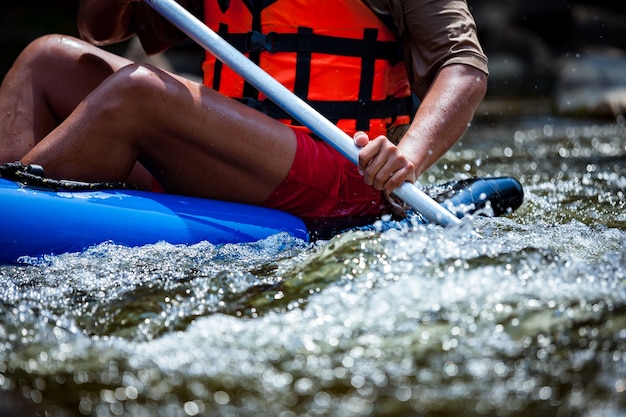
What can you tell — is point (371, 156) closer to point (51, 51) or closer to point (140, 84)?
point (140, 84)

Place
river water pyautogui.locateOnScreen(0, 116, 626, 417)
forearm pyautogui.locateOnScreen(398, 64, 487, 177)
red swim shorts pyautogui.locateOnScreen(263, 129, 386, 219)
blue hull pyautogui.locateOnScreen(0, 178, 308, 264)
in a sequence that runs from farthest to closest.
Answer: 1. red swim shorts pyautogui.locateOnScreen(263, 129, 386, 219)
2. forearm pyautogui.locateOnScreen(398, 64, 487, 177)
3. blue hull pyautogui.locateOnScreen(0, 178, 308, 264)
4. river water pyautogui.locateOnScreen(0, 116, 626, 417)

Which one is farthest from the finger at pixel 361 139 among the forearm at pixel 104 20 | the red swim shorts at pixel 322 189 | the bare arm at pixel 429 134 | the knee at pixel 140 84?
the forearm at pixel 104 20

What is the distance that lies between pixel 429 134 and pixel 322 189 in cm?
37

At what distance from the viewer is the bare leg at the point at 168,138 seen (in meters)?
2.19

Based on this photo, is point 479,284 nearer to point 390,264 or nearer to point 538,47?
point 390,264

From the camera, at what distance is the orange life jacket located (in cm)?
242

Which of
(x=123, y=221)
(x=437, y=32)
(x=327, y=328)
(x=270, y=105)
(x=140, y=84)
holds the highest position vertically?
(x=437, y=32)

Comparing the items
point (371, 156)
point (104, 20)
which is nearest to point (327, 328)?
point (371, 156)

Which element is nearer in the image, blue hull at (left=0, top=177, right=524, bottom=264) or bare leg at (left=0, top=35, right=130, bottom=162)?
blue hull at (left=0, top=177, right=524, bottom=264)

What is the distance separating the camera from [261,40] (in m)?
2.43

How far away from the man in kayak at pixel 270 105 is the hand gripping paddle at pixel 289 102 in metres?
0.06

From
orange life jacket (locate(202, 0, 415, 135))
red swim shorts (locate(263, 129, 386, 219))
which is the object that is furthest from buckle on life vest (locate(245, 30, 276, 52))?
red swim shorts (locate(263, 129, 386, 219))

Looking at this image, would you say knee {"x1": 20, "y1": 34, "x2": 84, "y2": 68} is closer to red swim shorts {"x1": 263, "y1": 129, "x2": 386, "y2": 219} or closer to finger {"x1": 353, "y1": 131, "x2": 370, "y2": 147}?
red swim shorts {"x1": 263, "y1": 129, "x2": 386, "y2": 219}

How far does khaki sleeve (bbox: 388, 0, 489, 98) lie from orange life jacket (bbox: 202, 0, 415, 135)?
9 cm
